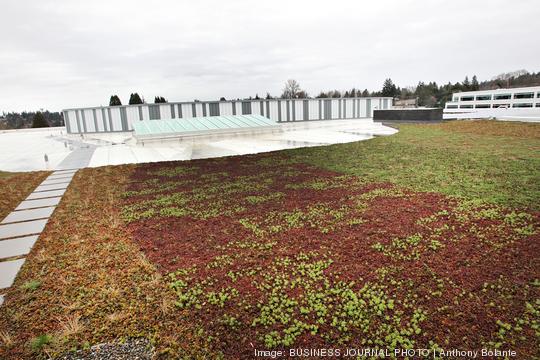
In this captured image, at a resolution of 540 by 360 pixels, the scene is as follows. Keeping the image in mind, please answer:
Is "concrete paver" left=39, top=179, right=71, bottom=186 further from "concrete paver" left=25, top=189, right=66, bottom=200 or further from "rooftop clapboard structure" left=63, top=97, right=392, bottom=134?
"rooftop clapboard structure" left=63, top=97, right=392, bottom=134

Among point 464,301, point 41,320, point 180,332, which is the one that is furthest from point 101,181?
point 464,301

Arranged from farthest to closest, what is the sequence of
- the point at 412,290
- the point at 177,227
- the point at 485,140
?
the point at 485,140, the point at 177,227, the point at 412,290

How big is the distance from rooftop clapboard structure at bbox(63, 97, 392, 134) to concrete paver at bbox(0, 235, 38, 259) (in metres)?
20.9

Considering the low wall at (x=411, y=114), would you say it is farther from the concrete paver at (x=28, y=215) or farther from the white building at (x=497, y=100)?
the concrete paver at (x=28, y=215)

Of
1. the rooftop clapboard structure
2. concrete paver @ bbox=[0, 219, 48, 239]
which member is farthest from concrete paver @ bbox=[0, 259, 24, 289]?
the rooftop clapboard structure

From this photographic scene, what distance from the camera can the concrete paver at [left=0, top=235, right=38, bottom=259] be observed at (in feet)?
16.9

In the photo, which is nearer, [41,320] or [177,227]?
[41,320]

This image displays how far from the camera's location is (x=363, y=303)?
3574 millimetres

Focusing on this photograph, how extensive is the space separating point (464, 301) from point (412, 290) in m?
0.54

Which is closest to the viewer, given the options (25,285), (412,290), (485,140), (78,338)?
(78,338)

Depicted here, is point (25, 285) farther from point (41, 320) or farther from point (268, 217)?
point (268, 217)

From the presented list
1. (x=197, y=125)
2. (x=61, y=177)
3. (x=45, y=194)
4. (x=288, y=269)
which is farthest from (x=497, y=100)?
(x=45, y=194)

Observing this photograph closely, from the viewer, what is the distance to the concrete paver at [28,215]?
680 cm

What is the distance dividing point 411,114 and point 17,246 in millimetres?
29885
